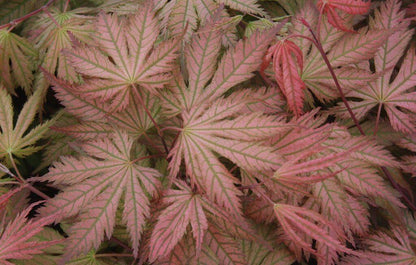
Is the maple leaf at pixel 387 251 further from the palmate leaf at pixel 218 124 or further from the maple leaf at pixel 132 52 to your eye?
the maple leaf at pixel 132 52

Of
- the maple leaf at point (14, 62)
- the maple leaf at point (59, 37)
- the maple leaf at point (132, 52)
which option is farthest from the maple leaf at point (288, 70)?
the maple leaf at point (14, 62)

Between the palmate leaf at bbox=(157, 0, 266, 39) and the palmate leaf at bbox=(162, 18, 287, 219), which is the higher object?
the palmate leaf at bbox=(157, 0, 266, 39)

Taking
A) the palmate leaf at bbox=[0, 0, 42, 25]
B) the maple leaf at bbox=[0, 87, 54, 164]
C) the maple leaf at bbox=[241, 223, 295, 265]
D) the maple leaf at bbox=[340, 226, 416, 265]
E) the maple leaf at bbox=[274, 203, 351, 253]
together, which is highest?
the palmate leaf at bbox=[0, 0, 42, 25]

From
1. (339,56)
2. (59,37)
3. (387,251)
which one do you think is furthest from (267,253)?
(59,37)

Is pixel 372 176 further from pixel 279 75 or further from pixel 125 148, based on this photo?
pixel 125 148

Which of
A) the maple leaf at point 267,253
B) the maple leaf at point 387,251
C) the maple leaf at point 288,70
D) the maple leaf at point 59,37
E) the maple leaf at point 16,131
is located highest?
the maple leaf at point 59,37

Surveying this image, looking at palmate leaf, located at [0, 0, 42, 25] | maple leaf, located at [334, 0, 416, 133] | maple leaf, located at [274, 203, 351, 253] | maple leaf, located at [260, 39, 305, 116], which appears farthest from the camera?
palmate leaf, located at [0, 0, 42, 25]

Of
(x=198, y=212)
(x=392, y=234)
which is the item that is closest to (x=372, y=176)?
(x=392, y=234)

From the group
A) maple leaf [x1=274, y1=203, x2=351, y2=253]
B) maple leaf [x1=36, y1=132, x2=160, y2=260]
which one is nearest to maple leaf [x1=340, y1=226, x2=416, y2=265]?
maple leaf [x1=274, y1=203, x2=351, y2=253]

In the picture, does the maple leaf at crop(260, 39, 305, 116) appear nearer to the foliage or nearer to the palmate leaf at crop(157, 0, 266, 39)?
the foliage
